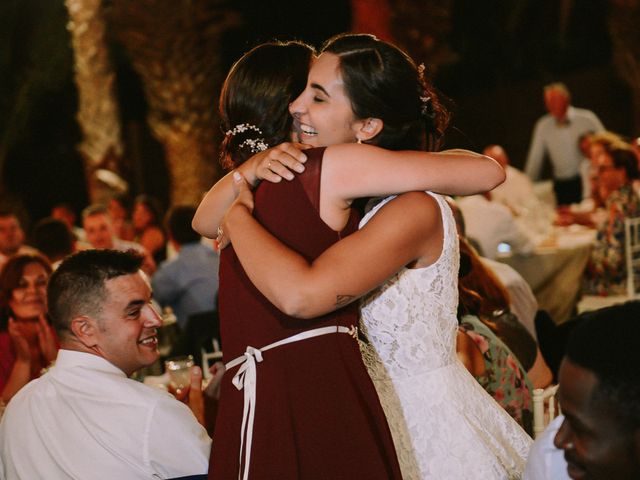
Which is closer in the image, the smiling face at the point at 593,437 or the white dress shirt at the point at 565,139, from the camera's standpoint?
the smiling face at the point at 593,437

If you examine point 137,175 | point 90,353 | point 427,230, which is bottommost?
point 137,175

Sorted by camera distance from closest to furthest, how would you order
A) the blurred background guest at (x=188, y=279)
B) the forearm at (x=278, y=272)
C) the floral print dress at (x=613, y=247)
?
the forearm at (x=278, y=272), the blurred background guest at (x=188, y=279), the floral print dress at (x=613, y=247)

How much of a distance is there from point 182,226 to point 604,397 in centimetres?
493

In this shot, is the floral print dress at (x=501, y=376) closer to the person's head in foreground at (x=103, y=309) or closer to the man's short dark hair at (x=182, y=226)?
the person's head in foreground at (x=103, y=309)

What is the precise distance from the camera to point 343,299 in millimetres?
1641

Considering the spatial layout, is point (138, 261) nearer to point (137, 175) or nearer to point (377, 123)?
point (377, 123)

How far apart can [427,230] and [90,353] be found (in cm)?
97

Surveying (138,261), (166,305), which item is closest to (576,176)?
(166,305)

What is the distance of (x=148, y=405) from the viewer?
6.84ft

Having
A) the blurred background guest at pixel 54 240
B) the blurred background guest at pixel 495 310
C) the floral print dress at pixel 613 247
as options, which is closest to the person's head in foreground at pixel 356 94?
the blurred background guest at pixel 495 310

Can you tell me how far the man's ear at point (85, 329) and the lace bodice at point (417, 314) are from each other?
2.43ft

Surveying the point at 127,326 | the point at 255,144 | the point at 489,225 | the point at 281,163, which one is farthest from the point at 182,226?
the point at 281,163

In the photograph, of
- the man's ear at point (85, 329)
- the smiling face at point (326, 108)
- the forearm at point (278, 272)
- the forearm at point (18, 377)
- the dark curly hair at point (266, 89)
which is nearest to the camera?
the forearm at point (278, 272)

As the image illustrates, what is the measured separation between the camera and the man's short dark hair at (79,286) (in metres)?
2.28
